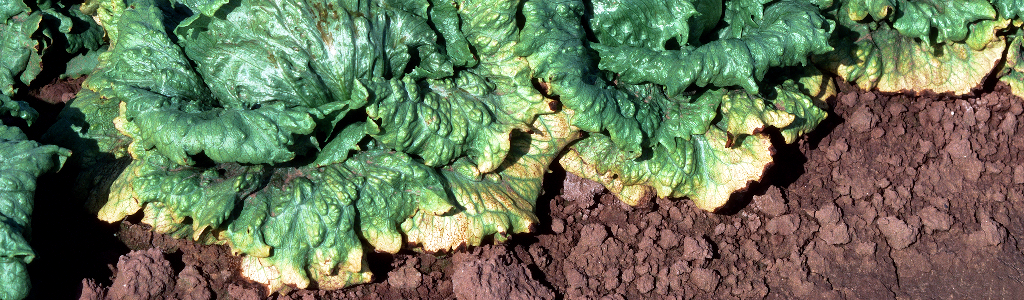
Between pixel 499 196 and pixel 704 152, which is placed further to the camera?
pixel 704 152

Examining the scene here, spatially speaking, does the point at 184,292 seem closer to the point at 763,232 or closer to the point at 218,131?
the point at 218,131

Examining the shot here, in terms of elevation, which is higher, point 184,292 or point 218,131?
point 218,131

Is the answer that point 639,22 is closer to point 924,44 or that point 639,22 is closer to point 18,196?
point 924,44

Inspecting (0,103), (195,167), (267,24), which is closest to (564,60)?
(267,24)

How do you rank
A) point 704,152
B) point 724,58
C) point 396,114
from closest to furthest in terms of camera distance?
point 396,114 → point 724,58 → point 704,152

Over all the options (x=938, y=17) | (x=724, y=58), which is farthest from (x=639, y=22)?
(x=938, y=17)

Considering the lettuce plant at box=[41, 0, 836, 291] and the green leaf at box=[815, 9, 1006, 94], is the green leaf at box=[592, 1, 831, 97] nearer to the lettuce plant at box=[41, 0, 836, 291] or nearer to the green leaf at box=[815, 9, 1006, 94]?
the lettuce plant at box=[41, 0, 836, 291]

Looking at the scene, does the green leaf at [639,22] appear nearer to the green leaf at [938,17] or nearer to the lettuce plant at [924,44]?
the lettuce plant at [924,44]

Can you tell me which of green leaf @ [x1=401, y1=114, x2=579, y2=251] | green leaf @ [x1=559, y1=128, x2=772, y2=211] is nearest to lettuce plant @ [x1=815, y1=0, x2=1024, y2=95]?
green leaf @ [x1=559, y1=128, x2=772, y2=211]

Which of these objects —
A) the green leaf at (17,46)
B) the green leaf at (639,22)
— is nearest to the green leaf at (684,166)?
the green leaf at (639,22)
